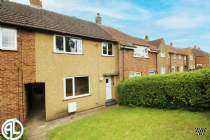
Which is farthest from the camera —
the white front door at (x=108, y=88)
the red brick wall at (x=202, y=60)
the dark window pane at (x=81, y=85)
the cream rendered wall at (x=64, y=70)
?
the red brick wall at (x=202, y=60)

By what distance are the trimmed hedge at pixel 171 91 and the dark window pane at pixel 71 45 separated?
18.0 feet

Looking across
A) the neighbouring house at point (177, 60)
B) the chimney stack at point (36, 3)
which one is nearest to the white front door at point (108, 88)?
the chimney stack at point (36, 3)

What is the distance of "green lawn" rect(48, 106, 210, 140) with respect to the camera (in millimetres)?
8328

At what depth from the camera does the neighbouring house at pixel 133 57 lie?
19688 millimetres

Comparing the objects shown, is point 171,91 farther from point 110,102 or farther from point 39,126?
point 39,126

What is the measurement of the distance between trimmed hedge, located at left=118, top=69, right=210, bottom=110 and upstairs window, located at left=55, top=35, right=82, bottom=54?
207 inches

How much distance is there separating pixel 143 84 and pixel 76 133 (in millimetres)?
7893

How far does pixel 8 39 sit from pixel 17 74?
206 cm

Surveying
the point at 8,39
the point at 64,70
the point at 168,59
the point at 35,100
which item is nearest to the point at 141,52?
the point at 64,70

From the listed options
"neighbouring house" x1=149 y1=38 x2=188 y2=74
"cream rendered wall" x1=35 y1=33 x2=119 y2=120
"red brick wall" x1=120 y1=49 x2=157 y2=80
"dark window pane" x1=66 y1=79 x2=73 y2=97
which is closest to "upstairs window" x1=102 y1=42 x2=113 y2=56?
"cream rendered wall" x1=35 y1=33 x2=119 y2=120

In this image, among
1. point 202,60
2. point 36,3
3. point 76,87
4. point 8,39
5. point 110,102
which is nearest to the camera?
point 8,39

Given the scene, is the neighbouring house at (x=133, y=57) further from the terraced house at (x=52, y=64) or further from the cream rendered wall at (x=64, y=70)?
the cream rendered wall at (x=64, y=70)

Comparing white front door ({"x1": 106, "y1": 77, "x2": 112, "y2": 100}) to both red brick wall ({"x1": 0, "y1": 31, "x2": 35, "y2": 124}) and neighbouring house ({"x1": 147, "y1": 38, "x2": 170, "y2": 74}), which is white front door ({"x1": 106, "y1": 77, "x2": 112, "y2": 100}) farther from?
neighbouring house ({"x1": 147, "y1": 38, "x2": 170, "y2": 74})

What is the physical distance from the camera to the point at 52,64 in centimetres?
1310
